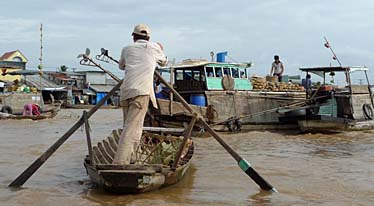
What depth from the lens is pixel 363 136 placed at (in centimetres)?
1441

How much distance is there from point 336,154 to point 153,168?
6547 mm

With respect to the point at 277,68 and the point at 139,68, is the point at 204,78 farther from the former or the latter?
the point at 139,68

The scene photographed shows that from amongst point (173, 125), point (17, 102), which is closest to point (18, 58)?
point (17, 102)

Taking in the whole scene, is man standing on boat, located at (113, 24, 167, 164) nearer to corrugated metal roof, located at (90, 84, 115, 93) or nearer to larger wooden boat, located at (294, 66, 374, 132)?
larger wooden boat, located at (294, 66, 374, 132)

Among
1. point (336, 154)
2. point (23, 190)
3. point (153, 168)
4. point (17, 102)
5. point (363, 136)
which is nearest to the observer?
point (153, 168)

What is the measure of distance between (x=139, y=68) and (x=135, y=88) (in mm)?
264

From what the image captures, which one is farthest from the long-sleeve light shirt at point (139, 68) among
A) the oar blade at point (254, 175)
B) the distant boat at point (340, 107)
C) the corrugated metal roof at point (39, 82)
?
the corrugated metal roof at point (39, 82)

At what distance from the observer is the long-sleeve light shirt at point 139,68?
231 inches

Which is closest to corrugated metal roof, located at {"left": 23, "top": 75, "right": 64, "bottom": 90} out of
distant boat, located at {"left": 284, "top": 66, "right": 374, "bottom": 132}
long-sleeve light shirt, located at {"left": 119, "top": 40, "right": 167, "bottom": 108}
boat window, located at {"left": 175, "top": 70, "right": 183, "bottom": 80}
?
boat window, located at {"left": 175, "top": 70, "right": 183, "bottom": 80}

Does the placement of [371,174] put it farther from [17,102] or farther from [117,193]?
[17,102]

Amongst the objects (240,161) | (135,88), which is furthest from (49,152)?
(240,161)

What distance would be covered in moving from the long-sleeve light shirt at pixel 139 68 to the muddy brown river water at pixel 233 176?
136cm

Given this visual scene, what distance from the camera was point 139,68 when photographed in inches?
232

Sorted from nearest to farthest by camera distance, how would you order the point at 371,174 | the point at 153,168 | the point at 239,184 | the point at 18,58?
the point at 153,168 < the point at 239,184 < the point at 371,174 < the point at 18,58
